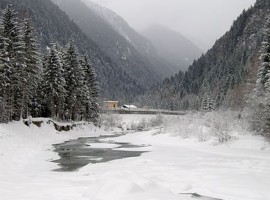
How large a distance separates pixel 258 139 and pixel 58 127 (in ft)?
116

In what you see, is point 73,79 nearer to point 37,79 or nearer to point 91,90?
point 37,79

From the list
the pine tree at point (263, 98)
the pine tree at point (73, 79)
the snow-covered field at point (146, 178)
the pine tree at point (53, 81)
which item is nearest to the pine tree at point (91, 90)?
the pine tree at point (73, 79)

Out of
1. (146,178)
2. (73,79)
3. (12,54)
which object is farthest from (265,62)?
(73,79)

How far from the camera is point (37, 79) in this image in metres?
54.9

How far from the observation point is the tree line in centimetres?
4625

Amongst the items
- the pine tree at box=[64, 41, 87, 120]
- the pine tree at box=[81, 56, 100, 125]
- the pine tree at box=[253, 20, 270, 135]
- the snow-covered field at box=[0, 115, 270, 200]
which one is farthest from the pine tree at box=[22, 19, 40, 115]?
the pine tree at box=[253, 20, 270, 135]

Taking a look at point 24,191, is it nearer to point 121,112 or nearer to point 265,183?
point 265,183

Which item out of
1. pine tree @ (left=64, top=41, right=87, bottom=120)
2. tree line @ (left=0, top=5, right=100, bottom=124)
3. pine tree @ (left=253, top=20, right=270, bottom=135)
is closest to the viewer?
pine tree @ (left=253, top=20, right=270, bottom=135)

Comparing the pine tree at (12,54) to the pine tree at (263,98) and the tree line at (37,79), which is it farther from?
the pine tree at (263,98)

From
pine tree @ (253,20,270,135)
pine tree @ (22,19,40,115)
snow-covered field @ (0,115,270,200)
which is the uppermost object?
pine tree @ (22,19,40,115)

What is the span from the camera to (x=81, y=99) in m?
73.3

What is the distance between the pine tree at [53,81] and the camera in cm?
5841

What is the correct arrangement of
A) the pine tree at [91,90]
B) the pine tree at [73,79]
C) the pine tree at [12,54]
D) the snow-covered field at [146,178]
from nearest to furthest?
the snow-covered field at [146,178], the pine tree at [12,54], the pine tree at [73,79], the pine tree at [91,90]

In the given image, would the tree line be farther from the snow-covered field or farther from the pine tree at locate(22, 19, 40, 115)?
the snow-covered field
